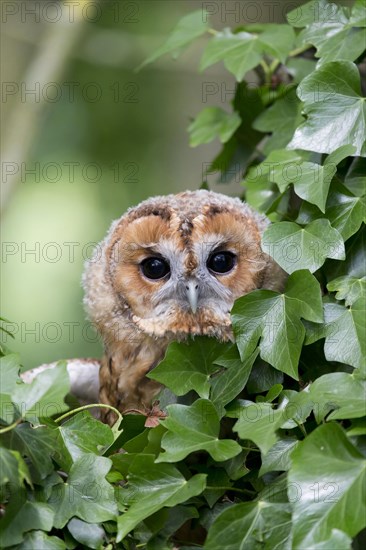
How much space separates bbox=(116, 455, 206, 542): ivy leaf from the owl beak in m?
0.69

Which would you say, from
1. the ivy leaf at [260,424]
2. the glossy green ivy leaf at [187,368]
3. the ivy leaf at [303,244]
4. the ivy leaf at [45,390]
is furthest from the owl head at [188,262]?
the ivy leaf at [45,390]

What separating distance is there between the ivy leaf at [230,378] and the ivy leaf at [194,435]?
11 cm

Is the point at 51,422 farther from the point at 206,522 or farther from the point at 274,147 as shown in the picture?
the point at 274,147

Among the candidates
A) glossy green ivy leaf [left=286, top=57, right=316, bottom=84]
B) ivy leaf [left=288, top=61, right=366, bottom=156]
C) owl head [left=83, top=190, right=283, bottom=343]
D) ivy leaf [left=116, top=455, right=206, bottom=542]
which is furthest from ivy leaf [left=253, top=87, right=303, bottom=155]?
ivy leaf [left=116, top=455, right=206, bottom=542]

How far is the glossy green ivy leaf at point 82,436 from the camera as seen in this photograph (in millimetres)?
1891

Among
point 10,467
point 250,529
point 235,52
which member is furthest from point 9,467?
point 235,52

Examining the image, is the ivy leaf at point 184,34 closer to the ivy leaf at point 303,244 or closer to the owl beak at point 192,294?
the owl beak at point 192,294

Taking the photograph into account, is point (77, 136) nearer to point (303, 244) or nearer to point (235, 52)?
point (235, 52)

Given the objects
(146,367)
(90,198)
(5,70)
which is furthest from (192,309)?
(5,70)

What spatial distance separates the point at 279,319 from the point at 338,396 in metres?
0.36

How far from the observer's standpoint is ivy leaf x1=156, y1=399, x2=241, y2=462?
1768mm

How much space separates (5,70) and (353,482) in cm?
483

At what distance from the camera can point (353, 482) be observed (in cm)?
155

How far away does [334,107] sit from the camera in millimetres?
2240
